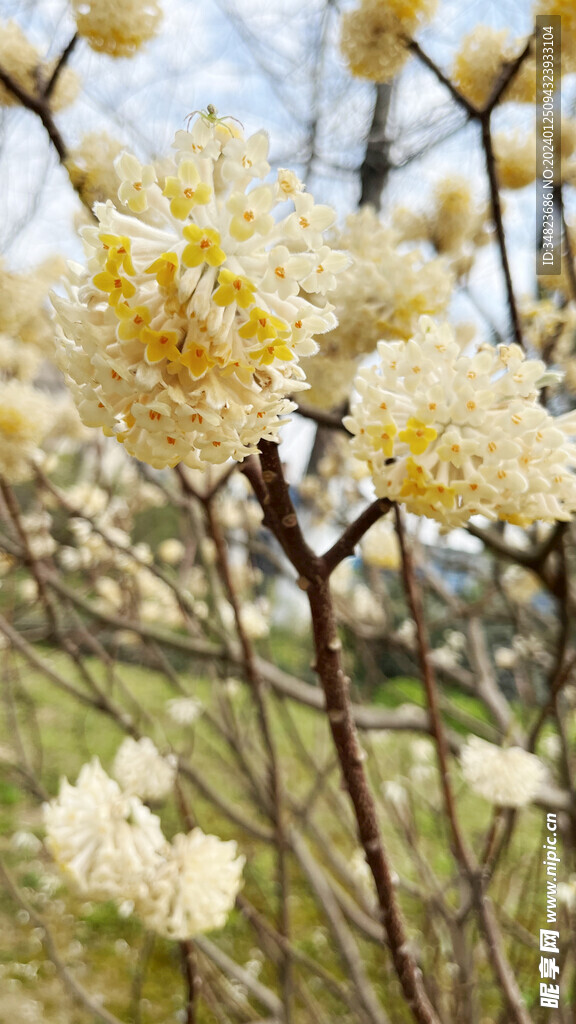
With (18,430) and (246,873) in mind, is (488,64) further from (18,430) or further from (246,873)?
(246,873)

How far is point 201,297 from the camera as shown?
279 millimetres

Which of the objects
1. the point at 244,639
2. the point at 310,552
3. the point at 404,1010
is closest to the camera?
the point at 310,552

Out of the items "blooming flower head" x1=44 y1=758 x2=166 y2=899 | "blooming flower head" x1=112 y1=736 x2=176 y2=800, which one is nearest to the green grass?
"blooming flower head" x1=112 y1=736 x2=176 y2=800

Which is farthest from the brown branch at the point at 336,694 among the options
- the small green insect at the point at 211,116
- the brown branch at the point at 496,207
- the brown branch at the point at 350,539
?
the brown branch at the point at 496,207

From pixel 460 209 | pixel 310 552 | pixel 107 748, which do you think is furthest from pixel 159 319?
pixel 107 748

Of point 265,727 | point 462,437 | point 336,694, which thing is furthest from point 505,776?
point 462,437

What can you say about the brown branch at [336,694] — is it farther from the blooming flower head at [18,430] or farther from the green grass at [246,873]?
the blooming flower head at [18,430]

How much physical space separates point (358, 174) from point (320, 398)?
1210 mm

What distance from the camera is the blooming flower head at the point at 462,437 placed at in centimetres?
36

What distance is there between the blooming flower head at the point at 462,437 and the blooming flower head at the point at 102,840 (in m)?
0.48

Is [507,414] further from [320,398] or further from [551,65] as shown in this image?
[551,65]

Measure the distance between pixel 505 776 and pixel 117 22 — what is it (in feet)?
3.05

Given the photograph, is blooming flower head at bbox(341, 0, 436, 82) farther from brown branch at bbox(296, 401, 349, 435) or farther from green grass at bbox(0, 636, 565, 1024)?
green grass at bbox(0, 636, 565, 1024)

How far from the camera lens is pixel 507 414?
14.1 inches
